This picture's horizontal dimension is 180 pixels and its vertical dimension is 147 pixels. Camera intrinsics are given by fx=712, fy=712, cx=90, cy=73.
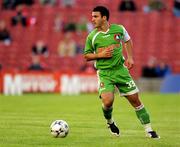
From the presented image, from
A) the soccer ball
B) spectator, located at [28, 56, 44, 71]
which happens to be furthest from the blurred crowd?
the soccer ball

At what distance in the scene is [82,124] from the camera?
1550 centimetres

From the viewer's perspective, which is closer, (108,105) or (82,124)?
(108,105)

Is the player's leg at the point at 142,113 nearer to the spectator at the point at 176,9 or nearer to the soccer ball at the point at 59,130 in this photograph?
the soccer ball at the point at 59,130

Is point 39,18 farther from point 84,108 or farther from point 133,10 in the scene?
point 84,108

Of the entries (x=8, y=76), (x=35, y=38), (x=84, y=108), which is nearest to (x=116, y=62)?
(x=84, y=108)

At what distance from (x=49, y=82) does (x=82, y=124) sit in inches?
637

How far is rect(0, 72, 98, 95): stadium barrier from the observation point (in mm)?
31047

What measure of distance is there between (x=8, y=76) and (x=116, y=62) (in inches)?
738

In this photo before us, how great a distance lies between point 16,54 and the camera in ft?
117

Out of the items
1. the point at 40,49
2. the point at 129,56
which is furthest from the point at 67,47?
the point at 129,56

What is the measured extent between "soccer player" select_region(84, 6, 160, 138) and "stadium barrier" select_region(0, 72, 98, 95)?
1850 centimetres

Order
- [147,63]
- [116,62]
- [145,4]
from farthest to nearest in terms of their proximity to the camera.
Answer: [145,4] → [147,63] → [116,62]

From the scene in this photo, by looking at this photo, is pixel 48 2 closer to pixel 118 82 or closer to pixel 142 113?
pixel 118 82

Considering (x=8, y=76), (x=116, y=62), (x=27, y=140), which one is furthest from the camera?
(x=8, y=76)
